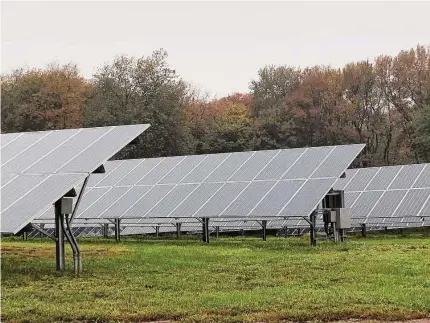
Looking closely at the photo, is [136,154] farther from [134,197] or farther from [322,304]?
[322,304]

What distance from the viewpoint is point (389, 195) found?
31453 mm

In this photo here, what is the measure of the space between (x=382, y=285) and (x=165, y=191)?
1617 cm

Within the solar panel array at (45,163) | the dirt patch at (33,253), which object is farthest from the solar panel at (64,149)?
the dirt patch at (33,253)

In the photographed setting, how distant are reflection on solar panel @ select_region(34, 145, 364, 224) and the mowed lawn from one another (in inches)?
133

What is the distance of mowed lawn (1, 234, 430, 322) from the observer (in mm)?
10000

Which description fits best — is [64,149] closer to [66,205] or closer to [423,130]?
[66,205]

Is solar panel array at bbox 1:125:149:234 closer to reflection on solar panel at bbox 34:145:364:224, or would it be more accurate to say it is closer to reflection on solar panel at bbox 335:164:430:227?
reflection on solar panel at bbox 34:145:364:224

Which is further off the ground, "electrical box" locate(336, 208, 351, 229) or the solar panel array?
the solar panel array

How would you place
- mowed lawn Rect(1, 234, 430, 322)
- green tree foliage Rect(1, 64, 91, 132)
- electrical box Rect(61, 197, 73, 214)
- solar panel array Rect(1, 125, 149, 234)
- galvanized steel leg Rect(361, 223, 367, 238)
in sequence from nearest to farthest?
mowed lawn Rect(1, 234, 430, 322)
solar panel array Rect(1, 125, 149, 234)
electrical box Rect(61, 197, 73, 214)
galvanized steel leg Rect(361, 223, 367, 238)
green tree foliage Rect(1, 64, 91, 132)

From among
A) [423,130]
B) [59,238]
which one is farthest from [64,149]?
[423,130]


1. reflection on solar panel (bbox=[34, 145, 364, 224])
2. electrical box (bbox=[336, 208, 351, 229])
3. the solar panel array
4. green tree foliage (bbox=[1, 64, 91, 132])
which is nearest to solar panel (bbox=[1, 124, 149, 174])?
the solar panel array

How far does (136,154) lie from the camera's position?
187 feet

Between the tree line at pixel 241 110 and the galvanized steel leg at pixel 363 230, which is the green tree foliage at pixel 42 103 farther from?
the galvanized steel leg at pixel 363 230

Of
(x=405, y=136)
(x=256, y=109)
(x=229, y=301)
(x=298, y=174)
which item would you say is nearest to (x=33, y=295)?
(x=229, y=301)
